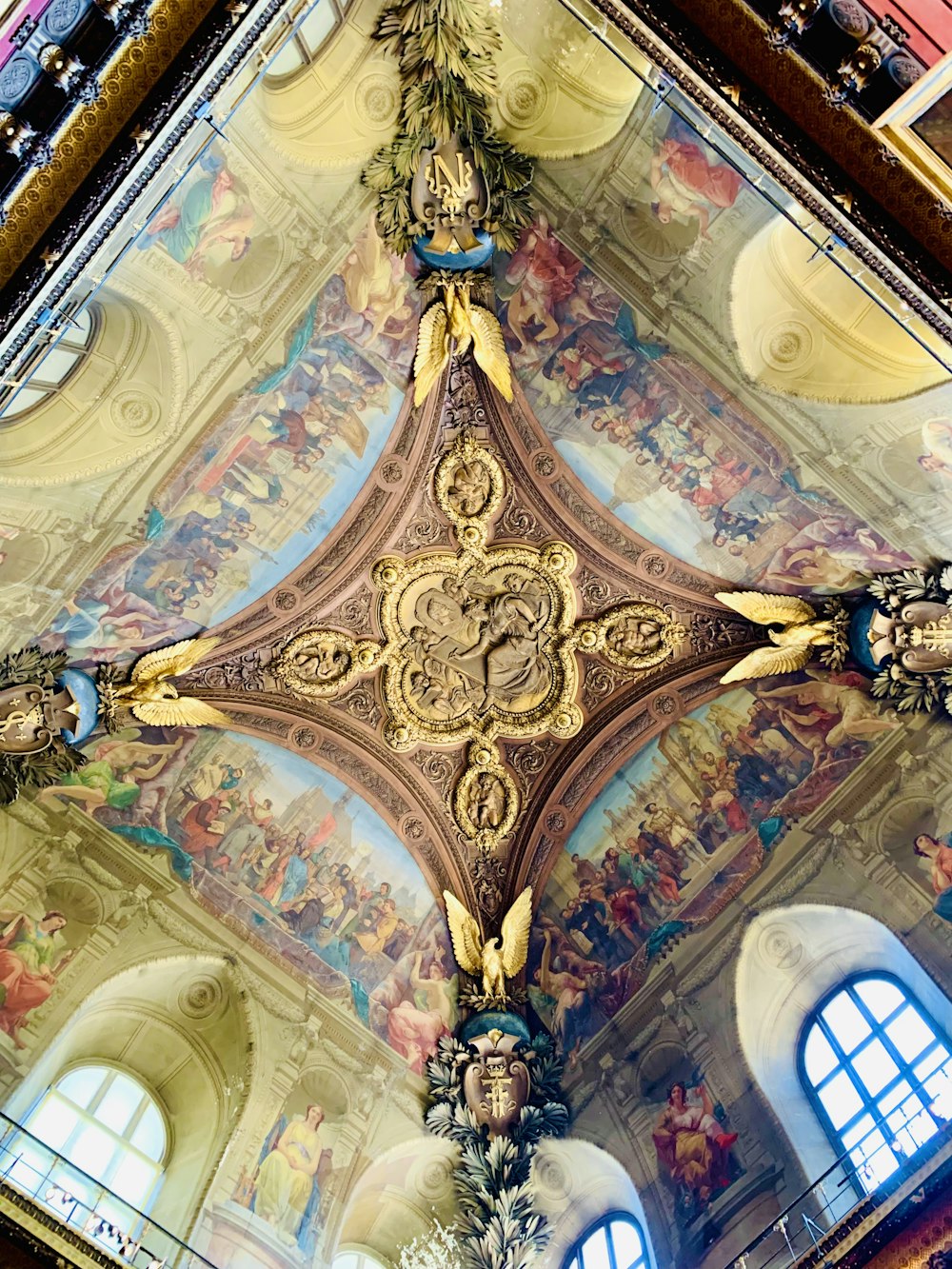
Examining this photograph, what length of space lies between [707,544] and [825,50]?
6035 millimetres

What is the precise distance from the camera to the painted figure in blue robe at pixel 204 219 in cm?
1038

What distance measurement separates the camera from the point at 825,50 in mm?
8406

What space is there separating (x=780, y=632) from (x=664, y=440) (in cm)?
263

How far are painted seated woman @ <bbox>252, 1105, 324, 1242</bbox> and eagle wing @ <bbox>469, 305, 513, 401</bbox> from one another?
347 inches

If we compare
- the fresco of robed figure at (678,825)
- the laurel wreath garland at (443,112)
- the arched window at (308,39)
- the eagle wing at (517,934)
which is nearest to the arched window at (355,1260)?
the fresco of robed figure at (678,825)

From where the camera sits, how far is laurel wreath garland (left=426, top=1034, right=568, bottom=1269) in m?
12.4

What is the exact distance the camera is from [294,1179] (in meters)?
12.3

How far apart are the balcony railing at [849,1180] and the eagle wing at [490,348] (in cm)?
866

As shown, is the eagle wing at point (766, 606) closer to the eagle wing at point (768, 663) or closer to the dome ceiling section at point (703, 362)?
the dome ceiling section at point (703, 362)

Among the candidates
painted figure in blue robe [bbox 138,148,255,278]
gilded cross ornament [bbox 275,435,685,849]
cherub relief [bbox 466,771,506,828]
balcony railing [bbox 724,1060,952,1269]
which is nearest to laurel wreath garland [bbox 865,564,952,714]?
gilded cross ornament [bbox 275,435,685,849]

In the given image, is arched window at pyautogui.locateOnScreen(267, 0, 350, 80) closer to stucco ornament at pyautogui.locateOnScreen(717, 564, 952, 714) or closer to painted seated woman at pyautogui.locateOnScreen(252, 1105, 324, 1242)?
stucco ornament at pyautogui.locateOnScreen(717, 564, 952, 714)

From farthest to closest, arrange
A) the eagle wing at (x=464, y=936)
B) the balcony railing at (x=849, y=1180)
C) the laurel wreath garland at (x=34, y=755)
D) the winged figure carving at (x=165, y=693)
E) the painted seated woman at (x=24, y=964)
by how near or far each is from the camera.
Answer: the eagle wing at (x=464, y=936), the winged figure carving at (x=165, y=693), the laurel wreath garland at (x=34, y=755), the painted seated woman at (x=24, y=964), the balcony railing at (x=849, y=1180)

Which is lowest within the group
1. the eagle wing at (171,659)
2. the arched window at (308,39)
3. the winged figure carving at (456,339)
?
the eagle wing at (171,659)

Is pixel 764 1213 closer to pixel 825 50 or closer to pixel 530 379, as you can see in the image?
pixel 530 379
